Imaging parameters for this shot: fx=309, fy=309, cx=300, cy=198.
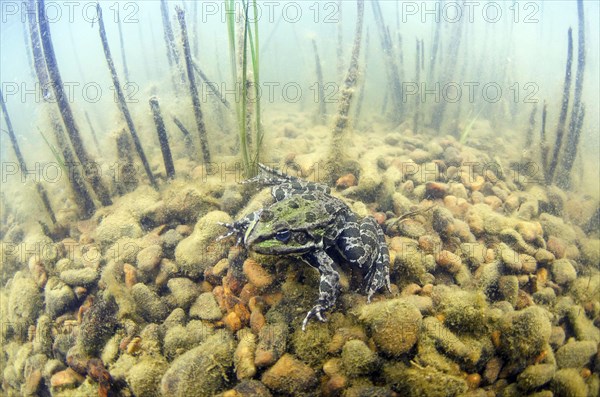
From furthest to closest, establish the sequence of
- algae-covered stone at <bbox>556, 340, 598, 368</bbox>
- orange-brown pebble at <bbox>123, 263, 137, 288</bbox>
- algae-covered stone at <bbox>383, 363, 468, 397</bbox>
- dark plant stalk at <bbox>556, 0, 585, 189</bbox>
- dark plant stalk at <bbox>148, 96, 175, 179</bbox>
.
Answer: dark plant stalk at <bbox>556, 0, 585, 189</bbox>
dark plant stalk at <bbox>148, 96, 175, 179</bbox>
orange-brown pebble at <bbox>123, 263, 137, 288</bbox>
algae-covered stone at <bbox>556, 340, 598, 368</bbox>
algae-covered stone at <bbox>383, 363, 468, 397</bbox>

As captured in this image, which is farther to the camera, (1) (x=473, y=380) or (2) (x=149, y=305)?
(2) (x=149, y=305)

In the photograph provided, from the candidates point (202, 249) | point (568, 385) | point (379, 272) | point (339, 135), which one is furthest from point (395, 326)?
point (339, 135)

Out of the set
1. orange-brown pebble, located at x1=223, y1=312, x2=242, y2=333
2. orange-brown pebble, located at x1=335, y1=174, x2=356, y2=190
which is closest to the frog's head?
orange-brown pebble, located at x1=223, y1=312, x2=242, y2=333

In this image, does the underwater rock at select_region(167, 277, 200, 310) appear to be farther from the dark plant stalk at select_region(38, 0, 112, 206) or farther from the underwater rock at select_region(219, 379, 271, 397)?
the dark plant stalk at select_region(38, 0, 112, 206)

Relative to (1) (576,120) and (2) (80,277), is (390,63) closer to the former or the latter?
(1) (576,120)

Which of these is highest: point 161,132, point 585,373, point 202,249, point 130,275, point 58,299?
point 161,132

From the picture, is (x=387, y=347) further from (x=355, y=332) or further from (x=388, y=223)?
(x=388, y=223)

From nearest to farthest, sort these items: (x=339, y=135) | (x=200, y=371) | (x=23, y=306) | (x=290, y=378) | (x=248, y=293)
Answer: (x=290, y=378), (x=200, y=371), (x=248, y=293), (x=23, y=306), (x=339, y=135)

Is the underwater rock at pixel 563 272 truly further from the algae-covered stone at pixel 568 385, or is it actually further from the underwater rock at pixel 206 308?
the underwater rock at pixel 206 308
